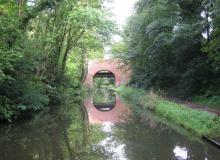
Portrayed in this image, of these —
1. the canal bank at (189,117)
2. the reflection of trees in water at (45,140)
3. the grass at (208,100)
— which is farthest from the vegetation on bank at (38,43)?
the grass at (208,100)

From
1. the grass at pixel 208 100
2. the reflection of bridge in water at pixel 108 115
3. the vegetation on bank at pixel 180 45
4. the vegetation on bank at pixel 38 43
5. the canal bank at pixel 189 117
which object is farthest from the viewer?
the vegetation on bank at pixel 180 45

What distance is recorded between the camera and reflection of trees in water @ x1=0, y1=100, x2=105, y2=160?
35.0ft

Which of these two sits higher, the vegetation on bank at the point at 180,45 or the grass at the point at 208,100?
the vegetation on bank at the point at 180,45

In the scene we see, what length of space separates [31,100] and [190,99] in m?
10.4

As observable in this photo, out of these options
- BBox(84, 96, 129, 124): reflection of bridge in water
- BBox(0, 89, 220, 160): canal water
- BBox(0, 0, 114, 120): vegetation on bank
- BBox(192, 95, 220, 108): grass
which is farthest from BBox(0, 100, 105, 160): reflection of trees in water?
BBox(192, 95, 220, 108): grass

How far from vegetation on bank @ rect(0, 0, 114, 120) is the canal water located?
1.54 meters

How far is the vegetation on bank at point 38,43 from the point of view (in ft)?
51.8

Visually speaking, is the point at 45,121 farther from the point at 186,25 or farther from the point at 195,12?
the point at 195,12

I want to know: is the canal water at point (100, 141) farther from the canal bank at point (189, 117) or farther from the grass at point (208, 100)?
the grass at point (208, 100)

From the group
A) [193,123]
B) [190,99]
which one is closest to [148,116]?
[190,99]

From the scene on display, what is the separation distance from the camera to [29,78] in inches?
782

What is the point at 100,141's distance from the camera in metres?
12.9

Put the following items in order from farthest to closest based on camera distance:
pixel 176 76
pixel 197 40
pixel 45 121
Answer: pixel 176 76
pixel 197 40
pixel 45 121

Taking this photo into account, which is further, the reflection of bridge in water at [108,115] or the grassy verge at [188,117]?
the reflection of bridge in water at [108,115]
